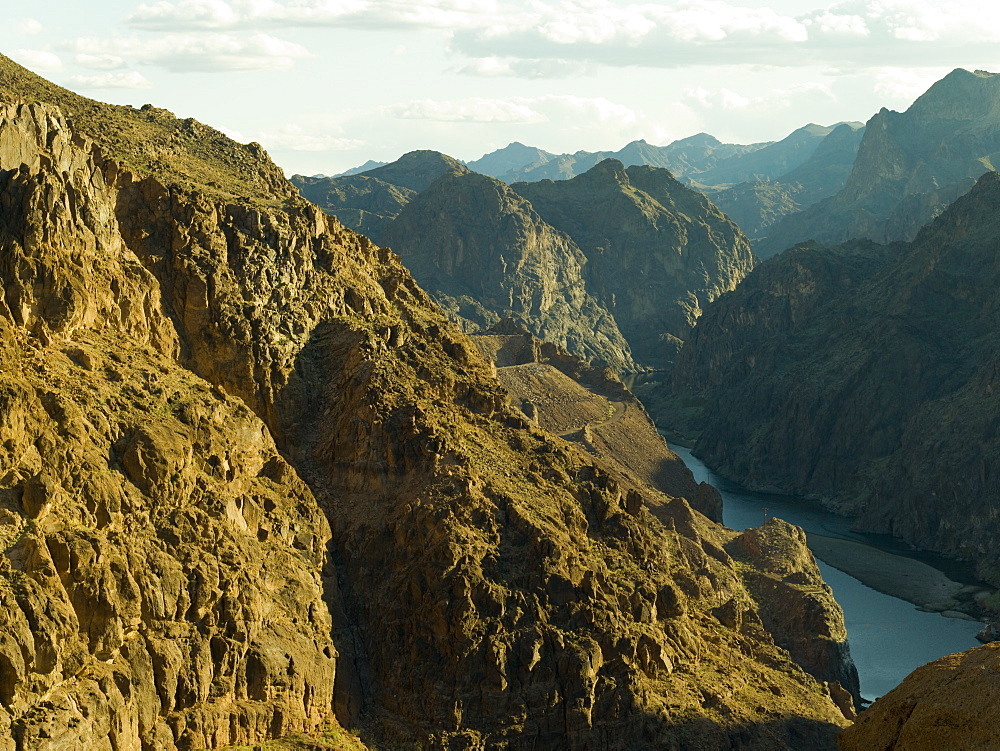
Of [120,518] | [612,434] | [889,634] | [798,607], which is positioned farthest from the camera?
[612,434]

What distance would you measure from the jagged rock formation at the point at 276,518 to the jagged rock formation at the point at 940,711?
1017cm

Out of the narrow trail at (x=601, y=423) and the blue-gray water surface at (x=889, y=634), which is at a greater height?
the narrow trail at (x=601, y=423)

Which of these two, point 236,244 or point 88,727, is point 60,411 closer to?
point 88,727

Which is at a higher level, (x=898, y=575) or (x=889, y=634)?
(x=889, y=634)

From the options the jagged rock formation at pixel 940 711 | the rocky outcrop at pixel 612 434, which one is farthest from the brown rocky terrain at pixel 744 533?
the jagged rock formation at pixel 940 711

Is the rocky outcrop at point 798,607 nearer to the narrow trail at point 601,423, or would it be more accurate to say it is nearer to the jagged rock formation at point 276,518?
the jagged rock formation at point 276,518

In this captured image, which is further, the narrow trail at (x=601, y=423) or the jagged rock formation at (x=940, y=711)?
the narrow trail at (x=601, y=423)

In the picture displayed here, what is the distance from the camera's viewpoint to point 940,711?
73.7 m

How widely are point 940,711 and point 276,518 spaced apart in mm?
37827

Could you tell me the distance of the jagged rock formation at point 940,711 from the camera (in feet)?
235

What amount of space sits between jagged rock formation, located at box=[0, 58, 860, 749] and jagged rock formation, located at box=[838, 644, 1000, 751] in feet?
33.4

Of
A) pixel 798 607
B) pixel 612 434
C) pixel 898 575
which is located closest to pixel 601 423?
pixel 612 434

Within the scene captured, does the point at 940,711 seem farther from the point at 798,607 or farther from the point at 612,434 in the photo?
the point at 612,434

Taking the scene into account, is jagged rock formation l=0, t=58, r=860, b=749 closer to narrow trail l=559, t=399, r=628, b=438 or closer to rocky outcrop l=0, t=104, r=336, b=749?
rocky outcrop l=0, t=104, r=336, b=749
